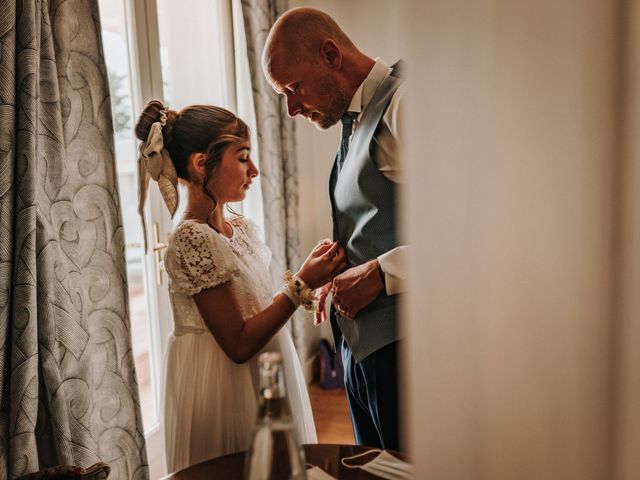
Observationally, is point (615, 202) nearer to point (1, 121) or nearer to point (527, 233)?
point (527, 233)

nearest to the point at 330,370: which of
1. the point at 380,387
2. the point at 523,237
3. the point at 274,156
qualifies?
the point at 274,156

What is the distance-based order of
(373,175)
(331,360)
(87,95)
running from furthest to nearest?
(331,360) → (87,95) → (373,175)

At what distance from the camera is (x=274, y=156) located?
276cm

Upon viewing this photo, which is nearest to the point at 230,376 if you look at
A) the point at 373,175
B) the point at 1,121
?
the point at 373,175

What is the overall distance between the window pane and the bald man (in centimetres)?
80

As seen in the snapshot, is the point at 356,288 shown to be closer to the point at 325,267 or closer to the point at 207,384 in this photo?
the point at 325,267

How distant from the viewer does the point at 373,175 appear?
4.10ft

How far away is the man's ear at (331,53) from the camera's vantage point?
4.68ft

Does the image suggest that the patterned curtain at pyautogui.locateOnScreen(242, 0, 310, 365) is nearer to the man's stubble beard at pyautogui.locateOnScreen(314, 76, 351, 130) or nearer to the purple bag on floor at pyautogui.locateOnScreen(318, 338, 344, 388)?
the purple bag on floor at pyautogui.locateOnScreen(318, 338, 344, 388)

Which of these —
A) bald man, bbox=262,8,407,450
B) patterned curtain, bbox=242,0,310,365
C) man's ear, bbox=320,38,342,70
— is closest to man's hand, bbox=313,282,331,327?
bald man, bbox=262,8,407,450

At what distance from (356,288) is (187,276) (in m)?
0.40

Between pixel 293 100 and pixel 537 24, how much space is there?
1.34 m

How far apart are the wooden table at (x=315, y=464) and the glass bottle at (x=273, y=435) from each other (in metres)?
0.45

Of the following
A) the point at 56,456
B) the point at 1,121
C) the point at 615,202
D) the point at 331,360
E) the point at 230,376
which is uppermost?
the point at 1,121
